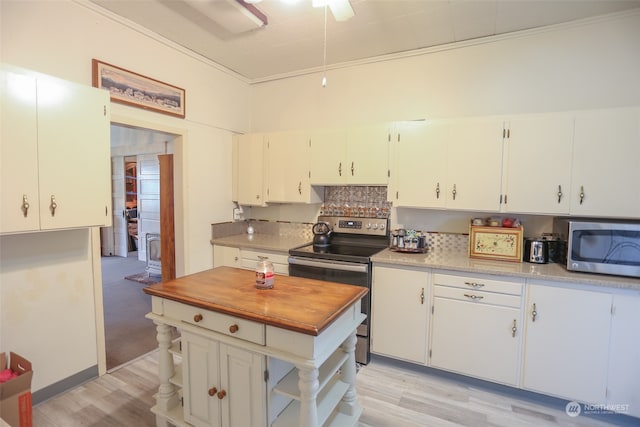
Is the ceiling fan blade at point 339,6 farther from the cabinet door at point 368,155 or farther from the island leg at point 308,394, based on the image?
the island leg at point 308,394

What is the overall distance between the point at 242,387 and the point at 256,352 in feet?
0.78

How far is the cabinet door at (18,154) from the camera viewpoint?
167 cm

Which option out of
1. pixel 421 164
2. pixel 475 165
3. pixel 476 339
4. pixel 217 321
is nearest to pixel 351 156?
pixel 421 164

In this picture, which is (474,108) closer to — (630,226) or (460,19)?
(460,19)

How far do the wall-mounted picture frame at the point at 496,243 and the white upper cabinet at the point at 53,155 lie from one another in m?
2.80

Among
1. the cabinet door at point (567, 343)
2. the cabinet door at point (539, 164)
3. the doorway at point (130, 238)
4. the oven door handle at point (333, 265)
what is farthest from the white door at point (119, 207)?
the cabinet door at point (567, 343)

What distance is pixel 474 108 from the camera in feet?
9.21

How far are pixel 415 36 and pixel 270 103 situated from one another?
70.8 inches

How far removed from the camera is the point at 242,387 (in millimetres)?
1534

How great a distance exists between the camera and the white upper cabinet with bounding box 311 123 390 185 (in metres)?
2.84

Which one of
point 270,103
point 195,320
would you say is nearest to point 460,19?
point 270,103

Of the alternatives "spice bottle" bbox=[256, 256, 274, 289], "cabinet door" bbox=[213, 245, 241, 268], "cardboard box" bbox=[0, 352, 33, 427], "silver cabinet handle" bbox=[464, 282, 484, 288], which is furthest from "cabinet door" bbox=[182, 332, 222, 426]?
"silver cabinet handle" bbox=[464, 282, 484, 288]

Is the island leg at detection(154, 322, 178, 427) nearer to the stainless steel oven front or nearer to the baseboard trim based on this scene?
the baseboard trim

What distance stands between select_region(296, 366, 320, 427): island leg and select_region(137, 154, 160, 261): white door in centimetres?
492
